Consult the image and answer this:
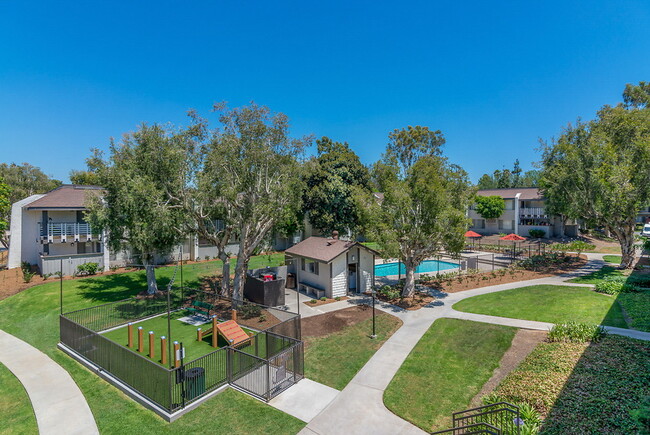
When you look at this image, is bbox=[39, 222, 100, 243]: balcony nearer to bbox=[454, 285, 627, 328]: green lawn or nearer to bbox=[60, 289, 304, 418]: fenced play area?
bbox=[60, 289, 304, 418]: fenced play area

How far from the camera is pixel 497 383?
32.9 feet

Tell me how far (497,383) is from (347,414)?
4962mm

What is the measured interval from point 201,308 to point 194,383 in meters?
8.95

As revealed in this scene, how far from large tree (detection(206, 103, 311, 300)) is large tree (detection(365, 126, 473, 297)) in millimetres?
5646

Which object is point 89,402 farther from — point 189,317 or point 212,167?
point 212,167

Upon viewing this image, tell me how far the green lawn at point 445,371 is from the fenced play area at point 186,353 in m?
3.73

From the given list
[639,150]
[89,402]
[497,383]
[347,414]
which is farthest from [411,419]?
[639,150]

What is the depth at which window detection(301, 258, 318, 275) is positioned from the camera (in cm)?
2162

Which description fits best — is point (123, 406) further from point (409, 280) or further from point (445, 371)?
point (409, 280)

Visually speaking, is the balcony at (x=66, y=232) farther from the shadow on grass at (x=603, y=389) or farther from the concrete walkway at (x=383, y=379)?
the shadow on grass at (x=603, y=389)

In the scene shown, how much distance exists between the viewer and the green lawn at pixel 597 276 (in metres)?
21.4

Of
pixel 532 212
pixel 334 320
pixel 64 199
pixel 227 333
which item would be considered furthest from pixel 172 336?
pixel 532 212

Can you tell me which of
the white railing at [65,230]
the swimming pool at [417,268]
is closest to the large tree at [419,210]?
the swimming pool at [417,268]

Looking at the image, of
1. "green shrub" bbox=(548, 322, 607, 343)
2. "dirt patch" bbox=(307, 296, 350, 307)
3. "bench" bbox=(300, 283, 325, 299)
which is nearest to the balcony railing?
"bench" bbox=(300, 283, 325, 299)
